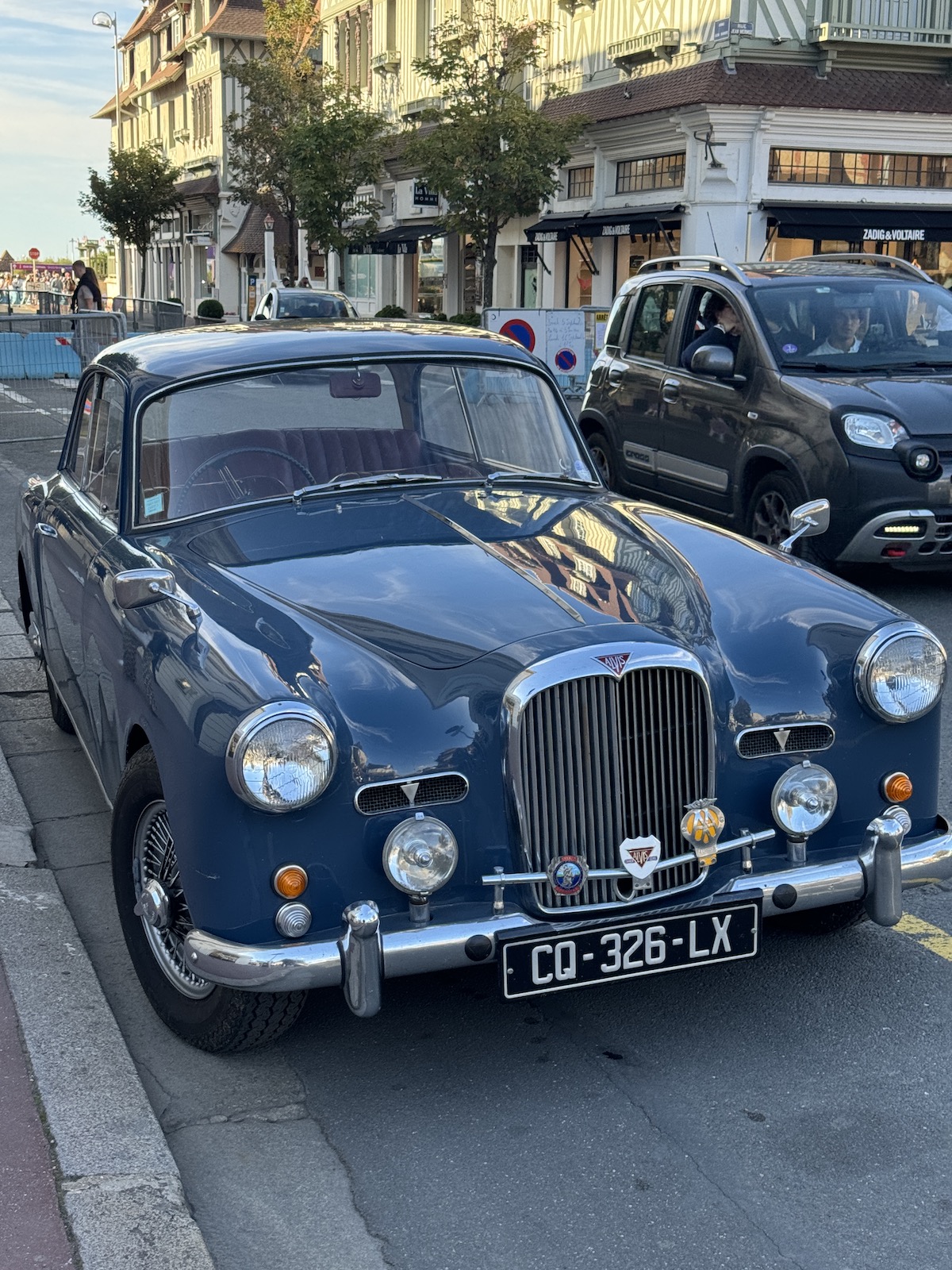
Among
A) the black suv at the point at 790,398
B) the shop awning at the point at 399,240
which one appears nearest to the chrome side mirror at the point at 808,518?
the black suv at the point at 790,398

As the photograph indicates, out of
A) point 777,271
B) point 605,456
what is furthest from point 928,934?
point 605,456

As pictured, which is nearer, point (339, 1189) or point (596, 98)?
point (339, 1189)

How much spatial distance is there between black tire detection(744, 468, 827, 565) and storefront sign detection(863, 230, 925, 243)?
64.5ft

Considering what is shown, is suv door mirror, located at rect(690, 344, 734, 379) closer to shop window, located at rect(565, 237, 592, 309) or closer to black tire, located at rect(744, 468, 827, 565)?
black tire, located at rect(744, 468, 827, 565)

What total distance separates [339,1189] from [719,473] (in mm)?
6914

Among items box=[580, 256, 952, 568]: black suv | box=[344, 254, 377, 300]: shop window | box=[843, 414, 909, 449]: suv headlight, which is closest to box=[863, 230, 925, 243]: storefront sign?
box=[580, 256, 952, 568]: black suv

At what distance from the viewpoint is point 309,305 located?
2517 centimetres

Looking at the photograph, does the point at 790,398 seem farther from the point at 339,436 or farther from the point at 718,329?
the point at 339,436

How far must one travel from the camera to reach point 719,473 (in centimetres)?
952

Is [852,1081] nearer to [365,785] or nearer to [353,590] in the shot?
[365,785]

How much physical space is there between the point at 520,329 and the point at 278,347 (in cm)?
1289

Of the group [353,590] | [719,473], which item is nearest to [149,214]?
[719,473]

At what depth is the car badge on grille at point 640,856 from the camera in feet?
11.5

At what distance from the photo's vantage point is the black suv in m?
8.47
